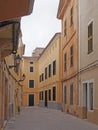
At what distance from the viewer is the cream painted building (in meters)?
21.7

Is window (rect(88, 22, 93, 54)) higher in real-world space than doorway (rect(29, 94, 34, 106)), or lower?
higher

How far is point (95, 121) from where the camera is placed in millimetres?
21312

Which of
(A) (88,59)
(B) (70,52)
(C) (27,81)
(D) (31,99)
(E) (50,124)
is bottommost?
(E) (50,124)

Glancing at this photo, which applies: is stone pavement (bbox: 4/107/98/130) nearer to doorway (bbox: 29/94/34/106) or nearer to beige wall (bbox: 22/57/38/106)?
beige wall (bbox: 22/57/38/106)

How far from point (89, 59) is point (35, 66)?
49432 mm

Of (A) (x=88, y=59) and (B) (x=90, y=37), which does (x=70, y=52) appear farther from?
(B) (x=90, y=37)

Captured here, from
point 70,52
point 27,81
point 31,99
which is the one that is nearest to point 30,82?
point 27,81

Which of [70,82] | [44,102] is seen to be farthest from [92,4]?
[44,102]

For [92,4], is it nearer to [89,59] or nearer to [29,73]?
[89,59]

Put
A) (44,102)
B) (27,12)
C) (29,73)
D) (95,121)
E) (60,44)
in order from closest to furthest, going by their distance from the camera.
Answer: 1. (27,12)
2. (95,121)
3. (60,44)
4. (44,102)
5. (29,73)

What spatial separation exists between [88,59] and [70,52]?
8.83m

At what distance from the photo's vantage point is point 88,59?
23688 mm

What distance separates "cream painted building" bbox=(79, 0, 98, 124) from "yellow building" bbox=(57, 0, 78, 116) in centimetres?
210

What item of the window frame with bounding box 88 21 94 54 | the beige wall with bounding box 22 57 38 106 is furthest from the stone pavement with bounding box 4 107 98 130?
the beige wall with bounding box 22 57 38 106
